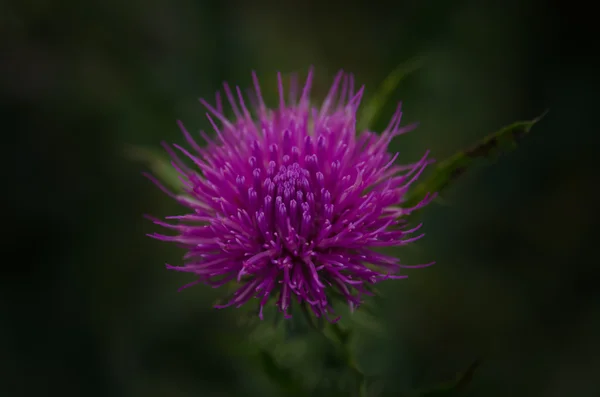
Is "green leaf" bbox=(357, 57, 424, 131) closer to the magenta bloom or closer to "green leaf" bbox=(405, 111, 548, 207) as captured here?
the magenta bloom

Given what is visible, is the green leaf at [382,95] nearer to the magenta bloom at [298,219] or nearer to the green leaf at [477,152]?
the magenta bloom at [298,219]

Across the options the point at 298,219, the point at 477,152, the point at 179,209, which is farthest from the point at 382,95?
the point at 179,209

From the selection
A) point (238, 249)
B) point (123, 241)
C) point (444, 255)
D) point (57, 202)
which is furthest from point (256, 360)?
point (57, 202)

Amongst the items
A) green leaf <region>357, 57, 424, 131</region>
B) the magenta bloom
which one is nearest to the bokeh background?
green leaf <region>357, 57, 424, 131</region>

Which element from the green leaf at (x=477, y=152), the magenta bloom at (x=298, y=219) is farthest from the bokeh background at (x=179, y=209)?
the green leaf at (x=477, y=152)

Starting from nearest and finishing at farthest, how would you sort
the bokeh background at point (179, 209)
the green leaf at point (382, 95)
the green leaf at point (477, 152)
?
1. the green leaf at point (477, 152)
2. the green leaf at point (382, 95)
3. the bokeh background at point (179, 209)

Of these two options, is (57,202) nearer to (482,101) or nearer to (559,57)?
(482,101)
